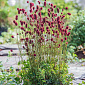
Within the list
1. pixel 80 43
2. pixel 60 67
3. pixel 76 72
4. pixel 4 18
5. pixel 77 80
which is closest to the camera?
pixel 60 67

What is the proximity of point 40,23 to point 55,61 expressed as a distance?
1.53 ft

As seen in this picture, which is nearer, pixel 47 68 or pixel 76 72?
pixel 47 68

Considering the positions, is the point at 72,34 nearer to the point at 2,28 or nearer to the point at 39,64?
the point at 39,64

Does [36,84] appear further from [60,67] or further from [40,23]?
[40,23]

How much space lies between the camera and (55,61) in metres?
1.92

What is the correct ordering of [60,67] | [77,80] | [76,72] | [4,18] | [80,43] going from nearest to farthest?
[60,67] → [77,80] → [76,72] → [80,43] → [4,18]

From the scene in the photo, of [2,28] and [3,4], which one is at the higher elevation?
[3,4]

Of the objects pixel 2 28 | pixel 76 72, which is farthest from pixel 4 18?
pixel 76 72

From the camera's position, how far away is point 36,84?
187 centimetres

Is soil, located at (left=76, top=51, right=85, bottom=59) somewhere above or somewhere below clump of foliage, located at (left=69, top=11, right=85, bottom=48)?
below

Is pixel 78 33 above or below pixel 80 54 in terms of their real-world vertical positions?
above

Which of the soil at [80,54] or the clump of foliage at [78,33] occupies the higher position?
the clump of foliage at [78,33]

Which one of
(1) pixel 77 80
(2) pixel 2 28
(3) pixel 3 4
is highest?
(3) pixel 3 4

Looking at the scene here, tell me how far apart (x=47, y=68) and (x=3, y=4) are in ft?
20.6
